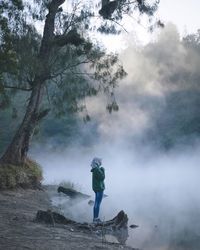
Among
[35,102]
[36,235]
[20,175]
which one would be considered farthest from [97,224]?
[35,102]

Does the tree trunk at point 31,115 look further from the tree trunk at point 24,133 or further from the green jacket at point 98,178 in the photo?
the green jacket at point 98,178

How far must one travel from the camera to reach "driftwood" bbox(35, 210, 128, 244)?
42.2ft

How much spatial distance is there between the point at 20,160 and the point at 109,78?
6.02 meters

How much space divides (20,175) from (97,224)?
8.90m

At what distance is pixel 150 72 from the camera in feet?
238

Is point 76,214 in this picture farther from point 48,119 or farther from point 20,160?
point 48,119

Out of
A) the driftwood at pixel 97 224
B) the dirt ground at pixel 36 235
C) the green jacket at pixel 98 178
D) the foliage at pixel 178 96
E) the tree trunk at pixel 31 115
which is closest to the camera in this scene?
the dirt ground at pixel 36 235

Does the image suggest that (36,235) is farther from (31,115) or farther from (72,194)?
(72,194)

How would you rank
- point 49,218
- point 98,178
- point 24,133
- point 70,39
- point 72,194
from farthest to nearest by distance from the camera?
point 72,194, point 24,133, point 70,39, point 98,178, point 49,218

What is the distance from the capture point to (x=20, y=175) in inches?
854

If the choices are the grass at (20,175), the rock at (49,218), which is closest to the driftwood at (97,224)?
the rock at (49,218)

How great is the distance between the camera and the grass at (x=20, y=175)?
20234 mm

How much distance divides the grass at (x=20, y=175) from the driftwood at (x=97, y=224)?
7.16 m

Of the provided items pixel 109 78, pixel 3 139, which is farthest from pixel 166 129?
pixel 109 78
